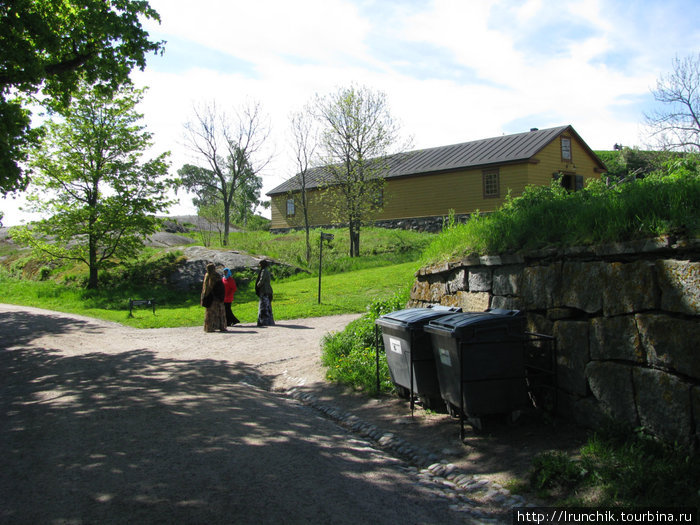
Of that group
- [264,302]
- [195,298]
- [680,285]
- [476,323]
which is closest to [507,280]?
[476,323]

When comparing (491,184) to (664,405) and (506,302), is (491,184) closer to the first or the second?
(506,302)

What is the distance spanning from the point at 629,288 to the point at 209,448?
4.08 meters

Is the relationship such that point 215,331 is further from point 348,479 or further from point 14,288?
point 14,288

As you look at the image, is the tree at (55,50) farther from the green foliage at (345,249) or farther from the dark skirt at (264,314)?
the green foliage at (345,249)

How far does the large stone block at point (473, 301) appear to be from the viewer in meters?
6.81

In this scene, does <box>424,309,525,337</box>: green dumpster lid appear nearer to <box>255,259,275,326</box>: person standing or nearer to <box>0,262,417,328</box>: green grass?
<box>255,259,275,326</box>: person standing

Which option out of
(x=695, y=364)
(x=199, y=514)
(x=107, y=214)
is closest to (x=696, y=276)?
(x=695, y=364)

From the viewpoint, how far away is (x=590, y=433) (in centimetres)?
496

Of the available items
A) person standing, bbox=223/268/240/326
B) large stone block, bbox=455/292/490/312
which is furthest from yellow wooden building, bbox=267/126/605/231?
large stone block, bbox=455/292/490/312

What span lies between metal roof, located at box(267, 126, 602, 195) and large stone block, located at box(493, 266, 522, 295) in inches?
1010

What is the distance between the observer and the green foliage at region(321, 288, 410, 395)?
776cm

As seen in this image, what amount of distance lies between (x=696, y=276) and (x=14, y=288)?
84.8ft

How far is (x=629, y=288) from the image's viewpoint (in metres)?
4.70

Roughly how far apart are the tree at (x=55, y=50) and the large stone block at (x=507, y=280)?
9.18 meters
